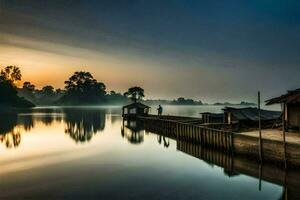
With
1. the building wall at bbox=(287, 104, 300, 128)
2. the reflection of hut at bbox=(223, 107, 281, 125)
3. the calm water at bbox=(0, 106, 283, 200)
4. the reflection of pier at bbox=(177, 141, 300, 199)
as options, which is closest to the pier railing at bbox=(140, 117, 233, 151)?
the reflection of pier at bbox=(177, 141, 300, 199)

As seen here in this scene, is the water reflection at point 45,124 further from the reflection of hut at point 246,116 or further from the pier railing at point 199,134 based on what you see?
the reflection of hut at point 246,116

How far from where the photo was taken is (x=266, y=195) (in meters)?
19.6

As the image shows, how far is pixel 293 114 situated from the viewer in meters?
29.6

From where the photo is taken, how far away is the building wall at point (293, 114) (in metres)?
29.2

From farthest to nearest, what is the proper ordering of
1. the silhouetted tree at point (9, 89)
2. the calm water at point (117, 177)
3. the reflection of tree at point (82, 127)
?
the silhouetted tree at point (9, 89)
the reflection of tree at point (82, 127)
the calm water at point (117, 177)

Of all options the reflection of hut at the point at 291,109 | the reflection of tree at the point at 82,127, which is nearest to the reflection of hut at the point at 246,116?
the reflection of hut at the point at 291,109

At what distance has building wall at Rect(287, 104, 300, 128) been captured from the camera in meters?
29.2

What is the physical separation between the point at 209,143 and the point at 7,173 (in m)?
22.7

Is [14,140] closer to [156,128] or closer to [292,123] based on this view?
[156,128]

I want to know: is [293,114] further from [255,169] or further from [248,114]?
[248,114]

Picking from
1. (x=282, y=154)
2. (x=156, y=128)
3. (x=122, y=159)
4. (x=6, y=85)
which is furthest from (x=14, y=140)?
(x=6, y=85)

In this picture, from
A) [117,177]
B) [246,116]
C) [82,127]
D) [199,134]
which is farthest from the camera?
[82,127]

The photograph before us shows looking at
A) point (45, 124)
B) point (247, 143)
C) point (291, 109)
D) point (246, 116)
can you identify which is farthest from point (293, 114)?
point (45, 124)

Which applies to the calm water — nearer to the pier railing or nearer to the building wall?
the pier railing
